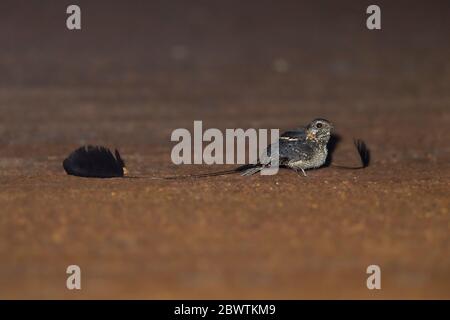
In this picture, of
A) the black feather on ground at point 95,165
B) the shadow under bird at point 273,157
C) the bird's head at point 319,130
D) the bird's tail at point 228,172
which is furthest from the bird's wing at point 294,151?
the black feather on ground at point 95,165

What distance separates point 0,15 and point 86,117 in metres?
8.39

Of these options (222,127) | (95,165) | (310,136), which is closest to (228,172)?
(310,136)

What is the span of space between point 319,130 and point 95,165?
6.63 feet

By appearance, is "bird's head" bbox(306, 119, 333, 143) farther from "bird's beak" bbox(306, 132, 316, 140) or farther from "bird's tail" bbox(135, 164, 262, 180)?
"bird's tail" bbox(135, 164, 262, 180)

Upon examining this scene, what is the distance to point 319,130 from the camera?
6.94 metres

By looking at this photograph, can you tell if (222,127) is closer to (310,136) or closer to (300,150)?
(310,136)

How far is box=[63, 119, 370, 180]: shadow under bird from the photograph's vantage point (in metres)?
6.73

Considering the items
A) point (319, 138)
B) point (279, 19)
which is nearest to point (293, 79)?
point (279, 19)

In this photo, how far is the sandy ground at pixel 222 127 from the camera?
4539 mm

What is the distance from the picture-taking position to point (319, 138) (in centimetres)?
697

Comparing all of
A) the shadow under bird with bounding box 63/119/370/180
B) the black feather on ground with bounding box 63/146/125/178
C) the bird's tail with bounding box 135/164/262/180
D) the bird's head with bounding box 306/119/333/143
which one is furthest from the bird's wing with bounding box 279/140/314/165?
the black feather on ground with bounding box 63/146/125/178

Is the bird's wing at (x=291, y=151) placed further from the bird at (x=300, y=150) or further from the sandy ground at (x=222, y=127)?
the sandy ground at (x=222, y=127)

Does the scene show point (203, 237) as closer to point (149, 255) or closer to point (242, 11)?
point (149, 255)

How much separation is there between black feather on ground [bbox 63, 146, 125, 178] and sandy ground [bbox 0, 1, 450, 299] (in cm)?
15
